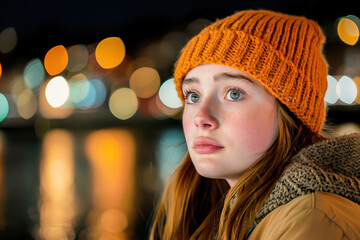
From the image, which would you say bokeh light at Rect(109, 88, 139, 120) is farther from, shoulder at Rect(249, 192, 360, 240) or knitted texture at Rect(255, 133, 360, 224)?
shoulder at Rect(249, 192, 360, 240)

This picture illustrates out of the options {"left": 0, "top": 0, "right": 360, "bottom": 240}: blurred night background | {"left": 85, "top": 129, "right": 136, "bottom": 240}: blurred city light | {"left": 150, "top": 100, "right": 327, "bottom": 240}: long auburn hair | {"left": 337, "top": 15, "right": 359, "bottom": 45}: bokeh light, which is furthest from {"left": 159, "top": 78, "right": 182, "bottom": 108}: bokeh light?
{"left": 150, "top": 100, "right": 327, "bottom": 240}: long auburn hair

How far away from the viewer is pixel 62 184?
37.9 ft

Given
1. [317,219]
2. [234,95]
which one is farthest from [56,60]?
[317,219]

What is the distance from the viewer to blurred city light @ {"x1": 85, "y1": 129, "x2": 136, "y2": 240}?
7.31m

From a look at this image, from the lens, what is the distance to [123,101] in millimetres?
61250

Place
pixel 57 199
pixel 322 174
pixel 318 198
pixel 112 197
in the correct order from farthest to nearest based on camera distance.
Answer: pixel 57 199 → pixel 112 197 → pixel 322 174 → pixel 318 198

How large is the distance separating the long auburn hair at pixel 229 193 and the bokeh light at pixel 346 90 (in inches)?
1679

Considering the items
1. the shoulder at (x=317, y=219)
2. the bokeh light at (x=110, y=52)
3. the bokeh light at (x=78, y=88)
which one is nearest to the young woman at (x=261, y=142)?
the shoulder at (x=317, y=219)

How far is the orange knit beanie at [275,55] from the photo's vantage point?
102 inches

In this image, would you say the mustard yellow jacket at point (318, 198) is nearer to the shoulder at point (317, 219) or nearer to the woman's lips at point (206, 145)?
the shoulder at point (317, 219)

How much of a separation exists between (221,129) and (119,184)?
894 centimetres

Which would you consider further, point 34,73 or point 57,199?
point 34,73

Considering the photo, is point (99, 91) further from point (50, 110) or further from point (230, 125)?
point (230, 125)

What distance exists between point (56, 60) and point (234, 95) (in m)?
66.1
